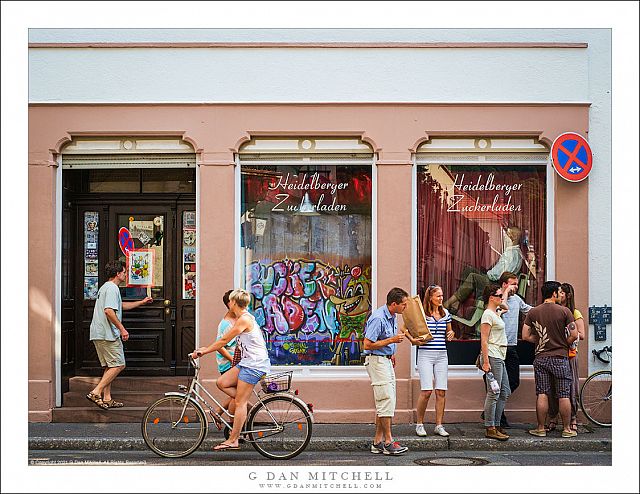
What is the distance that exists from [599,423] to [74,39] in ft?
28.1

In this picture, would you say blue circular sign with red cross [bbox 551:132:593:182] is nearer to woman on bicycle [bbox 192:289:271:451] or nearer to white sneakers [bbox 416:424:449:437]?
white sneakers [bbox 416:424:449:437]

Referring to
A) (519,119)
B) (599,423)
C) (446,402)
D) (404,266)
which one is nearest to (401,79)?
(519,119)

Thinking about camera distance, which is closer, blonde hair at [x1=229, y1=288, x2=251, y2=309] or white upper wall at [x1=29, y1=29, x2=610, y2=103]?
blonde hair at [x1=229, y1=288, x2=251, y2=309]

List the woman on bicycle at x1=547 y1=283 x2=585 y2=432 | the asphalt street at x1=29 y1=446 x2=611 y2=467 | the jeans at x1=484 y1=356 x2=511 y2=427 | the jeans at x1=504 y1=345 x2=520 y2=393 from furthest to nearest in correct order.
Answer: the jeans at x1=504 y1=345 x2=520 y2=393
the woman on bicycle at x1=547 y1=283 x2=585 y2=432
the jeans at x1=484 y1=356 x2=511 y2=427
the asphalt street at x1=29 y1=446 x2=611 y2=467

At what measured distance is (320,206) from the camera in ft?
42.0

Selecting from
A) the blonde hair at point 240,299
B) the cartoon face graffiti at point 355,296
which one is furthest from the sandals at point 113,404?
the cartoon face graffiti at point 355,296

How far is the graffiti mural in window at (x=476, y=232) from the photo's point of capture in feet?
41.8

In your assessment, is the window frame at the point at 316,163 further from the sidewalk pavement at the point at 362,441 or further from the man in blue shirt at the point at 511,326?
the man in blue shirt at the point at 511,326

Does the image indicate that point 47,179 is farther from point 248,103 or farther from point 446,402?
point 446,402

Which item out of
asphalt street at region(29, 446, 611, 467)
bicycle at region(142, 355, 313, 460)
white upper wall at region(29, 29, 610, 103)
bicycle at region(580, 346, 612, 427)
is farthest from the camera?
white upper wall at region(29, 29, 610, 103)

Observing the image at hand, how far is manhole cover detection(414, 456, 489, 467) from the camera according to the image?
33.3ft

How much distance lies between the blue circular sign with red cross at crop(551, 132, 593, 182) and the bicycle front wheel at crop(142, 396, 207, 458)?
5726 mm

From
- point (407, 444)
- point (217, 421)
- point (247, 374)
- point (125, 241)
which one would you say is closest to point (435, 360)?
point (407, 444)

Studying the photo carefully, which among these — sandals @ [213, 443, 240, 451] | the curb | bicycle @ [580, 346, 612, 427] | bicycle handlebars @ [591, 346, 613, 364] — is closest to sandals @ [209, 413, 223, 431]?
the curb
